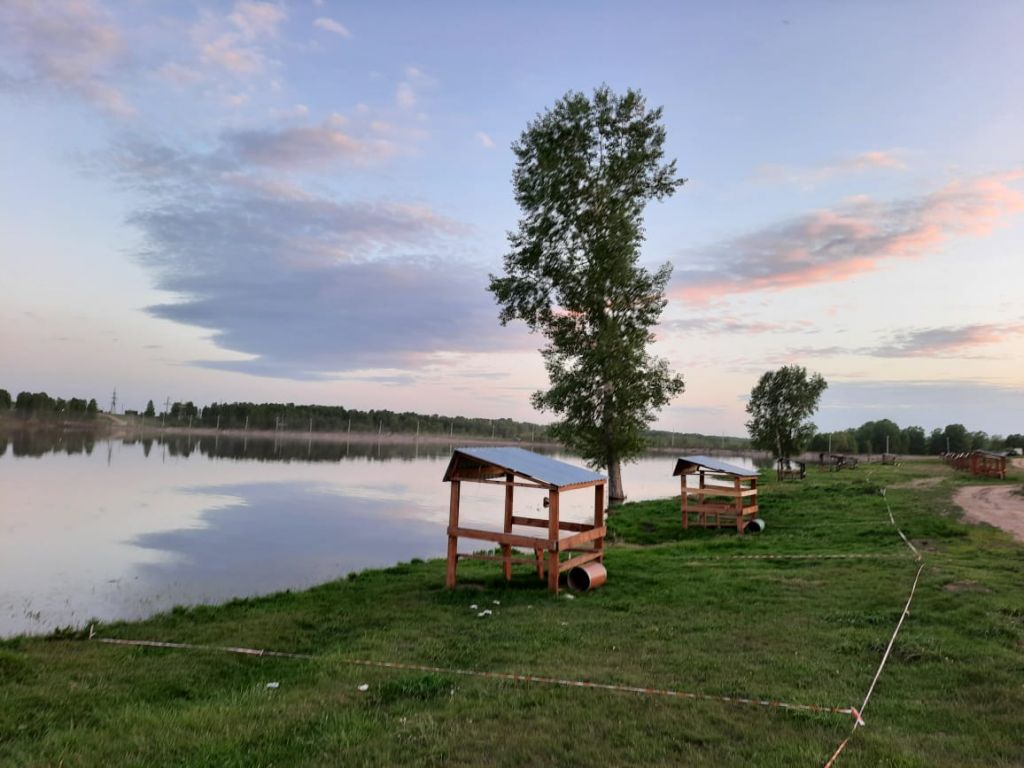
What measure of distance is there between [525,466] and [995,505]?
19.2m

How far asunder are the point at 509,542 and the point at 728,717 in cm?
743

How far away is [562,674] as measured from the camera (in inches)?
295

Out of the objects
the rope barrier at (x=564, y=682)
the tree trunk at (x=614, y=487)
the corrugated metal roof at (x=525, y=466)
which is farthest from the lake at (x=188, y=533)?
the corrugated metal roof at (x=525, y=466)

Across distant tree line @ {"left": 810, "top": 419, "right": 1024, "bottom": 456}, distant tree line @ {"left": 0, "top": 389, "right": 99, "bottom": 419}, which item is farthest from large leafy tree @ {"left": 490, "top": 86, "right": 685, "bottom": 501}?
distant tree line @ {"left": 0, "top": 389, "right": 99, "bottom": 419}

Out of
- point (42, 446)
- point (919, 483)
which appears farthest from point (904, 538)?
point (42, 446)

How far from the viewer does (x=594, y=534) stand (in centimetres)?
1449

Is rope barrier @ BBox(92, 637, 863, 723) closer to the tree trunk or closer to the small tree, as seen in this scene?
the tree trunk

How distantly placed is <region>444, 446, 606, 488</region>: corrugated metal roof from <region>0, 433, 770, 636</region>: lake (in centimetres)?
572

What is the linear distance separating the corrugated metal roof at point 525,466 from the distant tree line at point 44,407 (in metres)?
188

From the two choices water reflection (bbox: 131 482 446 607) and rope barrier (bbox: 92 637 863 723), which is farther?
water reflection (bbox: 131 482 446 607)

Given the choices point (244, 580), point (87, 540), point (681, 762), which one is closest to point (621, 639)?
point (681, 762)

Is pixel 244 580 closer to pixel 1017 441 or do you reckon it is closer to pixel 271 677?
pixel 271 677

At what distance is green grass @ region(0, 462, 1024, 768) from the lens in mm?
5422

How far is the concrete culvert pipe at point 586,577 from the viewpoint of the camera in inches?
507
